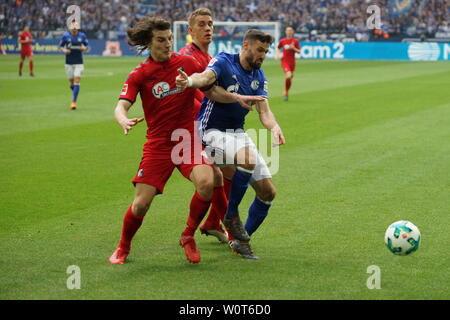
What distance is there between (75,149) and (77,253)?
6719 mm

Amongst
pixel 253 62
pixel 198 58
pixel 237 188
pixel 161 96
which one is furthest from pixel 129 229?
pixel 198 58

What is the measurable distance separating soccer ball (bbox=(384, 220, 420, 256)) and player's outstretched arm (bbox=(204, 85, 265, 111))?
64.1 inches

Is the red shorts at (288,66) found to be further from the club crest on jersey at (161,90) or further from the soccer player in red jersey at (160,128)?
the club crest on jersey at (161,90)

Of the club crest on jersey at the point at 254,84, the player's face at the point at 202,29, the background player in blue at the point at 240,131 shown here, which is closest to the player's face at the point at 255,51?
the background player in blue at the point at 240,131

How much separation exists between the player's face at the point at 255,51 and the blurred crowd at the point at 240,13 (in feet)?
140

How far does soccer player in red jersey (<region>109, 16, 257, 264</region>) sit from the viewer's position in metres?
6.69

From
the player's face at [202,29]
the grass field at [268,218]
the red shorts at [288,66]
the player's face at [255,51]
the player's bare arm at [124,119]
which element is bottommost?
the grass field at [268,218]

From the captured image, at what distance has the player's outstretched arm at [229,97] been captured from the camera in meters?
6.71

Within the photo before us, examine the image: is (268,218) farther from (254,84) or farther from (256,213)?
(254,84)

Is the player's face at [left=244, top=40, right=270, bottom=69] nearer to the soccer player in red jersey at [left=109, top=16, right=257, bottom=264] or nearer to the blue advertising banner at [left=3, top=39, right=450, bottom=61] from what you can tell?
the soccer player in red jersey at [left=109, top=16, right=257, bottom=264]

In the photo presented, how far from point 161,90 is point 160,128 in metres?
0.34

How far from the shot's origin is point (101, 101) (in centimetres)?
2255
